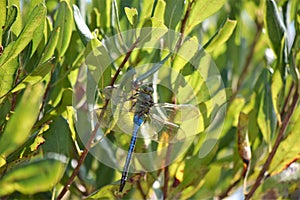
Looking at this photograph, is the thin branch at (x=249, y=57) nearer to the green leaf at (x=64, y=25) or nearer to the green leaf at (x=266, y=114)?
the green leaf at (x=266, y=114)

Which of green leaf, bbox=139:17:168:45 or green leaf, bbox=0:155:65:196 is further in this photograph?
green leaf, bbox=139:17:168:45

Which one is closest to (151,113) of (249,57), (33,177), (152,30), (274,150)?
(152,30)

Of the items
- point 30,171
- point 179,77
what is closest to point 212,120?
point 179,77

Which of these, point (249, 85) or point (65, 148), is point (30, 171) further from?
point (249, 85)

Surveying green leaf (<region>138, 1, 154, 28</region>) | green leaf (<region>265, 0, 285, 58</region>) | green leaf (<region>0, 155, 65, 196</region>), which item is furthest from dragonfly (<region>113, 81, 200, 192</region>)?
green leaf (<region>0, 155, 65, 196</region>)

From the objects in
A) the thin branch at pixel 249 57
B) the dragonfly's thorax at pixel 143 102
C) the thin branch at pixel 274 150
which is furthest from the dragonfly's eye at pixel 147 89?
the thin branch at pixel 249 57

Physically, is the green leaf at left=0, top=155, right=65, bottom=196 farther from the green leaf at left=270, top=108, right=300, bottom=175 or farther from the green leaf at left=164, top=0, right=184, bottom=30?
the green leaf at left=270, top=108, right=300, bottom=175
